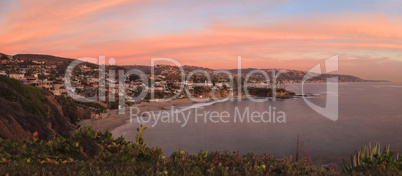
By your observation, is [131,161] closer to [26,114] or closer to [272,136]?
[26,114]

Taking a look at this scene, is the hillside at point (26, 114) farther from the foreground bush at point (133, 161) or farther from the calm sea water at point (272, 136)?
the foreground bush at point (133, 161)

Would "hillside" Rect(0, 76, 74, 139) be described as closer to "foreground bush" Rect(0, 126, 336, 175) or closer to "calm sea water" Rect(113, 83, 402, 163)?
"calm sea water" Rect(113, 83, 402, 163)

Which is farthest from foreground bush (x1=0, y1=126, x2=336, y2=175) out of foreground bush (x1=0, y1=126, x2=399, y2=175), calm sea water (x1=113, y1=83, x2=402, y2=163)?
calm sea water (x1=113, y1=83, x2=402, y2=163)

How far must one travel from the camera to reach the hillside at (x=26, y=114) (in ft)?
45.7

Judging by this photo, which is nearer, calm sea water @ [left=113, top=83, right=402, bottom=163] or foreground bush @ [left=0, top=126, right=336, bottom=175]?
foreground bush @ [left=0, top=126, right=336, bottom=175]

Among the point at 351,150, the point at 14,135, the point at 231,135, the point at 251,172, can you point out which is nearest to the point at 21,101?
the point at 14,135

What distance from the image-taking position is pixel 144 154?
15.9 ft

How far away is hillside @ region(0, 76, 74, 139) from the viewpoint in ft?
45.7

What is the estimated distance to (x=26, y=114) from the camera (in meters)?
16.3

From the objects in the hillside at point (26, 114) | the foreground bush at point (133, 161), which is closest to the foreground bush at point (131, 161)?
the foreground bush at point (133, 161)

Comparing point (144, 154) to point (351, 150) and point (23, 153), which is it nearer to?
point (23, 153)

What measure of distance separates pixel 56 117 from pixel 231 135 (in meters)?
20.1

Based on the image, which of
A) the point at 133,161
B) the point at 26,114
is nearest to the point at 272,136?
the point at 26,114

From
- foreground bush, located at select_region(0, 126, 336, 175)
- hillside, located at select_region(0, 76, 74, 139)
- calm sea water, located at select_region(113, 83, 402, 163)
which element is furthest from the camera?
calm sea water, located at select_region(113, 83, 402, 163)
